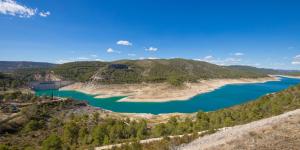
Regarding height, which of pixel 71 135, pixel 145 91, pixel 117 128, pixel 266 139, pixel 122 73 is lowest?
pixel 145 91

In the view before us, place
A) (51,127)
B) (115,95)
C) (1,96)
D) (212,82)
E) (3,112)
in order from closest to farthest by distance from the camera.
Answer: (51,127) → (3,112) → (1,96) → (115,95) → (212,82)

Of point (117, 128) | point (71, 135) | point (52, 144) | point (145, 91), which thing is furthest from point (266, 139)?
point (145, 91)

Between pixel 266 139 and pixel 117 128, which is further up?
pixel 266 139

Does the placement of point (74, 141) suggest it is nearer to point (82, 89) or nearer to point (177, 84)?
point (177, 84)

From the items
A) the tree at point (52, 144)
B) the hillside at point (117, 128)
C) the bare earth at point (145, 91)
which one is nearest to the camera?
the tree at point (52, 144)

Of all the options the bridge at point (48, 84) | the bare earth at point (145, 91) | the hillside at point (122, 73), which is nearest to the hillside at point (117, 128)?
the bare earth at point (145, 91)

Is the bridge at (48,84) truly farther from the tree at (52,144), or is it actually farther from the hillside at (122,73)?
the tree at (52,144)

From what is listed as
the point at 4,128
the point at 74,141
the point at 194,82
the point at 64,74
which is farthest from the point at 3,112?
the point at 64,74

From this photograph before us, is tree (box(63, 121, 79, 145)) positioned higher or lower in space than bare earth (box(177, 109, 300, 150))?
lower

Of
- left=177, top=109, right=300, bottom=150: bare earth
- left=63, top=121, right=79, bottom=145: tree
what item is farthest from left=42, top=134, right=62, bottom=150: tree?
left=177, top=109, right=300, bottom=150: bare earth

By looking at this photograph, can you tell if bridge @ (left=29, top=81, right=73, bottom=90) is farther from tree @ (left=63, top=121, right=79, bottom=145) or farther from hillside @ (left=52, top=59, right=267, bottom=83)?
tree @ (left=63, top=121, right=79, bottom=145)

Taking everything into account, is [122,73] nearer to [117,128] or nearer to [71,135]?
[71,135]
